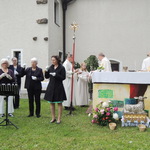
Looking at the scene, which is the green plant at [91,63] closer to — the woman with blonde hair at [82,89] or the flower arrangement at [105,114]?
the woman with blonde hair at [82,89]

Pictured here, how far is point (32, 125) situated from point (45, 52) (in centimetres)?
584

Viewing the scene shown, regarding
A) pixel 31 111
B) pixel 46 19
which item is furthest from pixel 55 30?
pixel 31 111

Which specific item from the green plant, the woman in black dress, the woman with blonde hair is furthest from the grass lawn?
the green plant

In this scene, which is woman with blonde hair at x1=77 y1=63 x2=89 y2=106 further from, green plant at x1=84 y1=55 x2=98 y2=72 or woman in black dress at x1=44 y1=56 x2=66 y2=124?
green plant at x1=84 y1=55 x2=98 y2=72

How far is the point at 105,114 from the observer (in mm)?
5852

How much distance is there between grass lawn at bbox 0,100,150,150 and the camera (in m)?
4.35

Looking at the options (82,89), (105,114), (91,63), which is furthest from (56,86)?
(91,63)

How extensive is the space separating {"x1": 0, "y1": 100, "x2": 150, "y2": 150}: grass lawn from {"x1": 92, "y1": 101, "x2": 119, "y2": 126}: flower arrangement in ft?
0.63

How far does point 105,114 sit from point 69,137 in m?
1.34

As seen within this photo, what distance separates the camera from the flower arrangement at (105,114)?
229 inches

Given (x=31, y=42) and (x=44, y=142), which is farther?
(x=31, y=42)

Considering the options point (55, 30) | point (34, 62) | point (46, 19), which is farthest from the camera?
point (55, 30)

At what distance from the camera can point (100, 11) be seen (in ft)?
44.3

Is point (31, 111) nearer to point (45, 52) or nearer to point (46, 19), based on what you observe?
point (45, 52)
